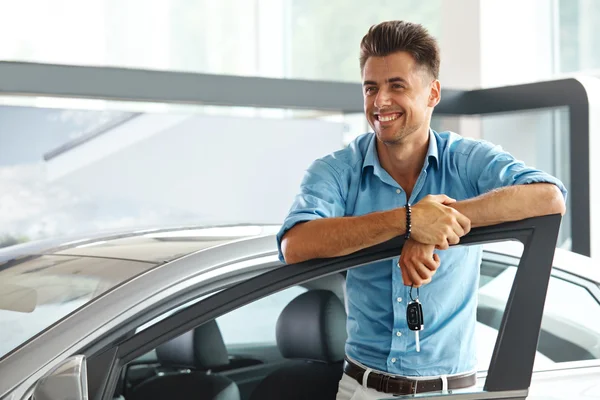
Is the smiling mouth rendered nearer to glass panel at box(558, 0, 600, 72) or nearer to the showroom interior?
the showroom interior

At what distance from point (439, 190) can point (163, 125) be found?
8.01ft

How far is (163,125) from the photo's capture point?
4.19 meters

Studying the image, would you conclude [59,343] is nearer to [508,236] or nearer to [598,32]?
[508,236]

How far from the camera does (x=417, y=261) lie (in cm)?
162

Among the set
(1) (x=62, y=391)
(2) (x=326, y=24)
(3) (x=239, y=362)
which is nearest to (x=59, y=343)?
(1) (x=62, y=391)

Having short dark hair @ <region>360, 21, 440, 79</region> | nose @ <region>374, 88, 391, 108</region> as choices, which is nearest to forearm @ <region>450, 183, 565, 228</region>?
nose @ <region>374, 88, 391, 108</region>

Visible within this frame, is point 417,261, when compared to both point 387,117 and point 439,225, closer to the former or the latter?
point 439,225

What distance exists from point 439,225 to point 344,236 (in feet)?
0.62

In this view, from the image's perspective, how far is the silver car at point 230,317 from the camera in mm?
1536

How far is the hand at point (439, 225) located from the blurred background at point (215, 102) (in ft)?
3.25

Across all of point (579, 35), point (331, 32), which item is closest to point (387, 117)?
point (579, 35)

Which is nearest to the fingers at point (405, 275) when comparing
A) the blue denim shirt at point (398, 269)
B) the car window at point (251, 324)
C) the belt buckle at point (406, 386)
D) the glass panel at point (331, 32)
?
the blue denim shirt at point (398, 269)

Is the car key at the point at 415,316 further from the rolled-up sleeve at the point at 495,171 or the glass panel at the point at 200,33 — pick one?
the glass panel at the point at 200,33

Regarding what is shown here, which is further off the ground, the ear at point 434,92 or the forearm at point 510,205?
the ear at point 434,92
